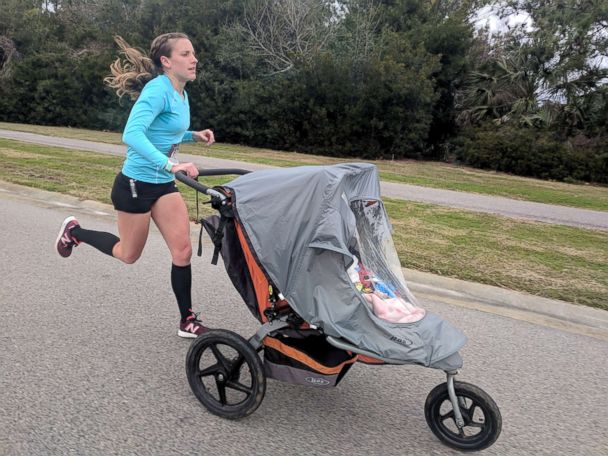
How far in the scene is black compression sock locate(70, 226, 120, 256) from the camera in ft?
12.8

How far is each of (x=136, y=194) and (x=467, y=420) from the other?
2.30 m

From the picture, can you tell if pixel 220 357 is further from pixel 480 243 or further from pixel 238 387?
pixel 480 243

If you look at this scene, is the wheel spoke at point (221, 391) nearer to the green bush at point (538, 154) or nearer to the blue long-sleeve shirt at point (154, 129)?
the blue long-sleeve shirt at point (154, 129)

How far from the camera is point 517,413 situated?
305 cm

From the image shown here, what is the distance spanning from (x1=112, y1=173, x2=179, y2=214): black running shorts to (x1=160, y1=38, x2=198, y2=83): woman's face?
69cm

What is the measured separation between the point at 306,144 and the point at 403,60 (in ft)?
17.3

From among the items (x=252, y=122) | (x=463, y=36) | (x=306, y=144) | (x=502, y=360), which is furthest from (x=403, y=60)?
(x=502, y=360)

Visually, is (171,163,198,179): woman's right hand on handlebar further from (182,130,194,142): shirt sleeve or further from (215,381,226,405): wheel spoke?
(215,381,226,405): wheel spoke

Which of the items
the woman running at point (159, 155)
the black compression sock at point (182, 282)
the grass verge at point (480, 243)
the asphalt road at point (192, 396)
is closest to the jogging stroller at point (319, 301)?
the asphalt road at point (192, 396)

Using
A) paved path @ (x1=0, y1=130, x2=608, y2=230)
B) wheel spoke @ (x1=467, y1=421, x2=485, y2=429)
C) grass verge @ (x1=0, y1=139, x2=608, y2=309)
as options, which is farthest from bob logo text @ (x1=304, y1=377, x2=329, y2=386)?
paved path @ (x1=0, y1=130, x2=608, y2=230)

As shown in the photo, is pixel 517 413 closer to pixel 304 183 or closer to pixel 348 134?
pixel 304 183

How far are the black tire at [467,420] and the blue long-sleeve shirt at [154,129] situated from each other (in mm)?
1953

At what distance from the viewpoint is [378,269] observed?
3.01 m

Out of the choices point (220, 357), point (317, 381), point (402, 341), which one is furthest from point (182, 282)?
point (402, 341)
